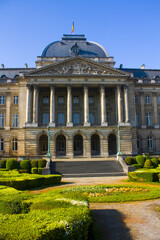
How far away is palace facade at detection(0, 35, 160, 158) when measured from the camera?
45281mm

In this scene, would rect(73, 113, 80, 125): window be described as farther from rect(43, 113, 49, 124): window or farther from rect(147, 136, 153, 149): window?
rect(147, 136, 153, 149): window

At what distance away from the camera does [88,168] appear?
34.2 metres

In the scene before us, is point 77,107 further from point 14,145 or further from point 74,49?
point 14,145

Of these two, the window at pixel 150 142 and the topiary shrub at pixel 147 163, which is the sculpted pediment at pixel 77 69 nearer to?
the window at pixel 150 142

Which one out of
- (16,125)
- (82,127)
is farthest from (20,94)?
(82,127)

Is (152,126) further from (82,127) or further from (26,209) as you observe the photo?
(26,209)

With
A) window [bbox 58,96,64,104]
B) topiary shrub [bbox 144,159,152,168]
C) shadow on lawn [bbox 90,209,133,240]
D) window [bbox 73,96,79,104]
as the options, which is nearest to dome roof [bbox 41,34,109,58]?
window [bbox 73,96,79,104]

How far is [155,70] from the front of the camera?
59.8 meters

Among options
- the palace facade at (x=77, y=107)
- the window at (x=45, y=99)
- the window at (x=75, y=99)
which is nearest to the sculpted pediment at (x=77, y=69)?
the palace facade at (x=77, y=107)

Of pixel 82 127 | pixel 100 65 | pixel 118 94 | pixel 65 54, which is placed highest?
pixel 65 54

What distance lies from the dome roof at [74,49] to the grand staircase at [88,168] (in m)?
28.1

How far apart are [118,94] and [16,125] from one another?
78.5ft

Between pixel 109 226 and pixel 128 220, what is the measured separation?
1.11 meters

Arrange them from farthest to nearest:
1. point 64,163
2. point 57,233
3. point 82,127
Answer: point 82,127 → point 64,163 → point 57,233
